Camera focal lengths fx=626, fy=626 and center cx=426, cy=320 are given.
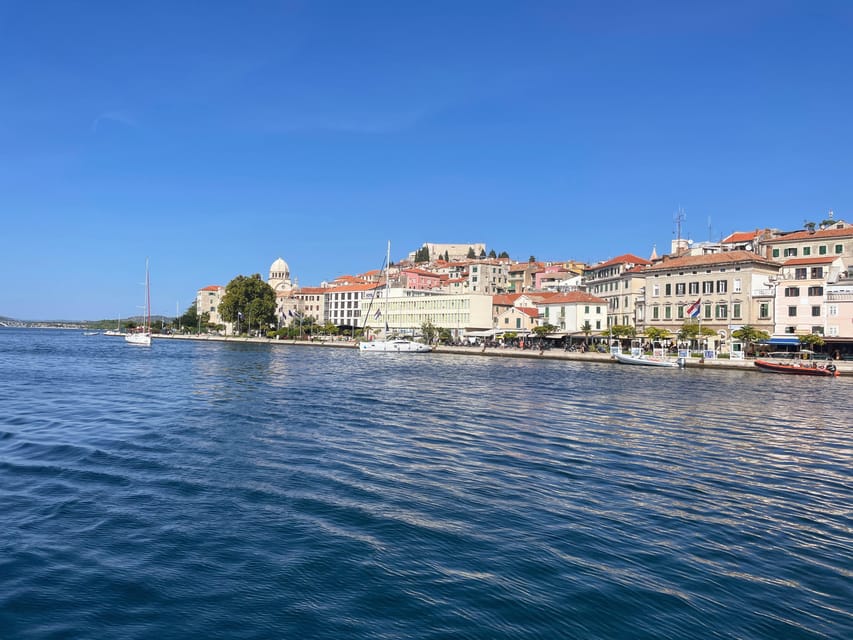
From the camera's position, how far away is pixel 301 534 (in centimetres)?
865

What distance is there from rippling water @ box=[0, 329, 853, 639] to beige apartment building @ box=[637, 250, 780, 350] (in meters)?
42.1

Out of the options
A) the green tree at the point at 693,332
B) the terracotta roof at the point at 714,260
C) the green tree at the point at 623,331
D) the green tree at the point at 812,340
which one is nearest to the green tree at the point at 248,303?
the green tree at the point at 623,331

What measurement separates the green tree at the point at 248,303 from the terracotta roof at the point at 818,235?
81366 millimetres

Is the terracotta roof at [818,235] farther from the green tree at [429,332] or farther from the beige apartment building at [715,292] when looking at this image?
the green tree at [429,332]

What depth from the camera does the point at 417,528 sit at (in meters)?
9.02

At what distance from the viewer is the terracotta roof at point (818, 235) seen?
189 ft

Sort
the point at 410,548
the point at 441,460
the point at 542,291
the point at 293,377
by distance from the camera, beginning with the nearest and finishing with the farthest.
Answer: the point at 410,548 → the point at 441,460 → the point at 293,377 → the point at 542,291

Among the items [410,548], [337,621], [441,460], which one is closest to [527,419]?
[441,460]

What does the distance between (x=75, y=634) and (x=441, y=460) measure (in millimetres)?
8496

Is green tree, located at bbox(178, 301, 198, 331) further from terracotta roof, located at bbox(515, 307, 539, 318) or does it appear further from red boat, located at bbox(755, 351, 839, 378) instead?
red boat, located at bbox(755, 351, 839, 378)

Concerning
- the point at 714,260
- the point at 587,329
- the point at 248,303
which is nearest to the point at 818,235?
the point at 714,260

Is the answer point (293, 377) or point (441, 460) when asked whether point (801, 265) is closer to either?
point (293, 377)

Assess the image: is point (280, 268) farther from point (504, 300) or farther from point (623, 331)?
point (623, 331)

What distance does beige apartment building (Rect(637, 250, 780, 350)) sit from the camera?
5738cm
